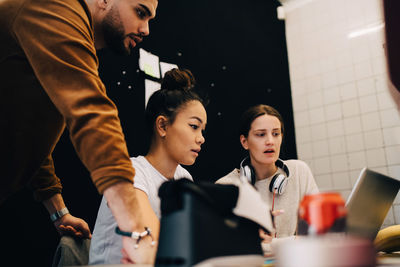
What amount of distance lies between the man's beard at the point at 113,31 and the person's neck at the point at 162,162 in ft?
1.63

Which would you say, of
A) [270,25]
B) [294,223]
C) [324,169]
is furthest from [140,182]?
[270,25]

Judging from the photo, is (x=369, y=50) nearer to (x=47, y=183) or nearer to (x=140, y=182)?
(x=140, y=182)

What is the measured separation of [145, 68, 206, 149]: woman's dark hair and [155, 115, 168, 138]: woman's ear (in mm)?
21

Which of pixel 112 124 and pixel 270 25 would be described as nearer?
pixel 112 124

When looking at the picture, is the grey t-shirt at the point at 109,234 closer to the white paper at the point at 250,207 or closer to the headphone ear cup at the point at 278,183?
the white paper at the point at 250,207

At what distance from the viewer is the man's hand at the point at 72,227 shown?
1264 millimetres

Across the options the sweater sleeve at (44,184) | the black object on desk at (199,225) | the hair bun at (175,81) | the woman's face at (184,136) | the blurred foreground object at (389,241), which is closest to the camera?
the black object on desk at (199,225)

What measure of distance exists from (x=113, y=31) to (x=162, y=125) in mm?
479

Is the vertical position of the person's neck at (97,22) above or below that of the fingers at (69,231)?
above

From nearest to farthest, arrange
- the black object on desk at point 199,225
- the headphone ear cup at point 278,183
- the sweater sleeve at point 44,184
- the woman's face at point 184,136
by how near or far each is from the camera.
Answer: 1. the black object on desk at point 199,225
2. the sweater sleeve at point 44,184
3. the woman's face at point 184,136
4. the headphone ear cup at point 278,183

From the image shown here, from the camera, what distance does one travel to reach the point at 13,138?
3.48 ft

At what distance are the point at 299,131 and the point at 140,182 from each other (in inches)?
115

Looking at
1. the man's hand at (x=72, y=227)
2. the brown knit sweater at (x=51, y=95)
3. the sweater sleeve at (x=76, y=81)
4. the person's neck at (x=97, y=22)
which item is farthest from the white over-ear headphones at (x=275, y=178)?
the sweater sleeve at (x=76, y=81)

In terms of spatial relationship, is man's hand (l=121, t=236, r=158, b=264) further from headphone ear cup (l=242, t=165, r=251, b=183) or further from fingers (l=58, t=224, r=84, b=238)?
headphone ear cup (l=242, t=165, r=251, b=183)
